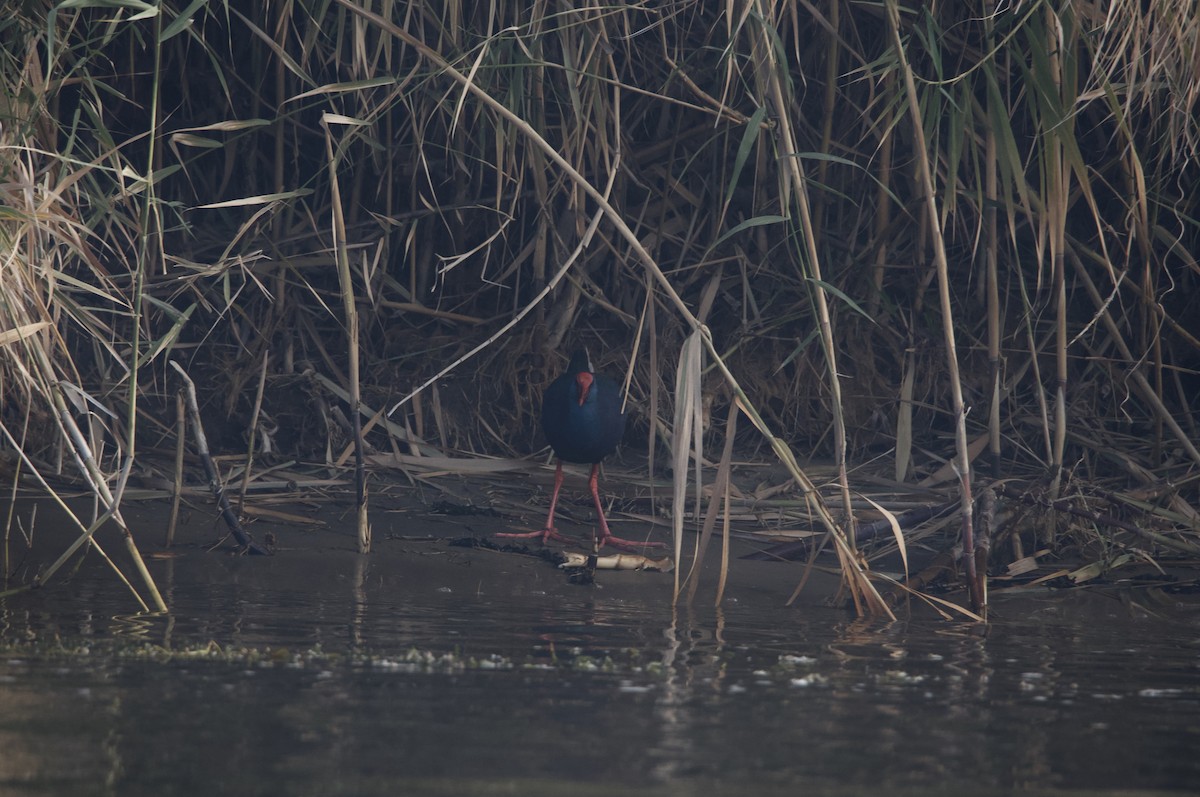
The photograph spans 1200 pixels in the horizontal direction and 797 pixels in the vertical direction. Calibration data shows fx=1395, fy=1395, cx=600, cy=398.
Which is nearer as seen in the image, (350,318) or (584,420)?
(350,318)

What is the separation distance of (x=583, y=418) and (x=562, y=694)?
2637mm

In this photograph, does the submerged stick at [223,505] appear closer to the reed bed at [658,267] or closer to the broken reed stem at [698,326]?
the reed bed at [658,267]

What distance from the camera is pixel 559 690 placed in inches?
116

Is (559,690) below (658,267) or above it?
below

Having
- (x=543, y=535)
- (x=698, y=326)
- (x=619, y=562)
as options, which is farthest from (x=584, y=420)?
(x=698, y=326)

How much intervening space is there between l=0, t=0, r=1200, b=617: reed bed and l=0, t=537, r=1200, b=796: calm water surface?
646 millimetres

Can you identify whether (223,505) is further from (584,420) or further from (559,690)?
(559,690)

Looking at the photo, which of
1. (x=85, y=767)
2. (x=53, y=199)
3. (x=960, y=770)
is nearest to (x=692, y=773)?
(x=960, y=770)

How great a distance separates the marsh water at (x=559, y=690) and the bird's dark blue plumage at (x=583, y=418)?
3.19 feet

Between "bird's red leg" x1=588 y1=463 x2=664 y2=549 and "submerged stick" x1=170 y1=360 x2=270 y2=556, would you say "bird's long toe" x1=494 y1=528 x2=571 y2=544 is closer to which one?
"bird's red leg" x1=588 y1=463 x2=664 y2=549

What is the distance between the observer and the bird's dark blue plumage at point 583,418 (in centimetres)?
548

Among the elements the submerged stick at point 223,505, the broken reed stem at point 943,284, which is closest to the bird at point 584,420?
the submerged stick at point 223,505

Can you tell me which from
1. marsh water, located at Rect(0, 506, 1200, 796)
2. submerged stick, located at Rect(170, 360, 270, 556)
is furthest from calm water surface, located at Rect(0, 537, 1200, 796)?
submerged stick, located at Rect(170, 360, 270, 556)

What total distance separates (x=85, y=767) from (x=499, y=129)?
292 centimetres
